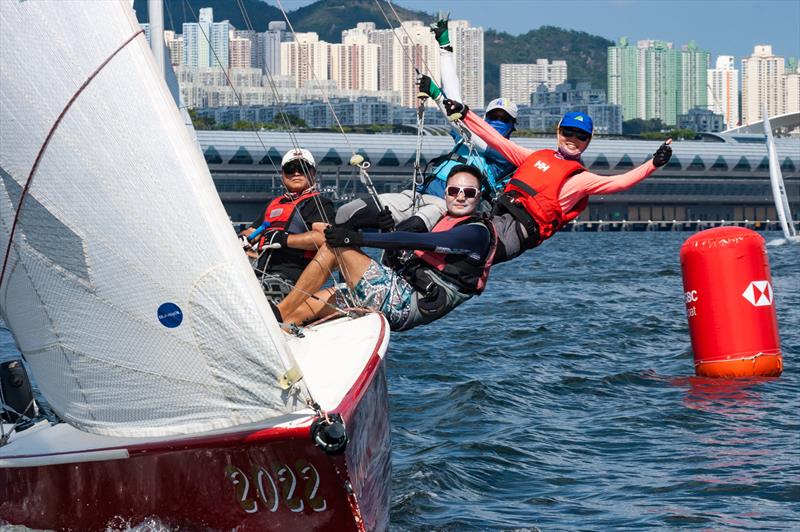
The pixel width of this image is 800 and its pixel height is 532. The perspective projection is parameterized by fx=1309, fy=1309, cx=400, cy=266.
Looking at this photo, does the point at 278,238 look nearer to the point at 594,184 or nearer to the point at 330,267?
the point at 330,267

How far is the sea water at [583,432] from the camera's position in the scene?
6012mm

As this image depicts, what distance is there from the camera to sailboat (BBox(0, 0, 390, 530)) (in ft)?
13.5

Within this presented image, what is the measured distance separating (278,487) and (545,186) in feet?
7.64

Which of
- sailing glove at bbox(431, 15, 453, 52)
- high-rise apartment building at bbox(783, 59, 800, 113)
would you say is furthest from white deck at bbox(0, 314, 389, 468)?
high-rise apartment building at bbox(783, 59, 800, 113)

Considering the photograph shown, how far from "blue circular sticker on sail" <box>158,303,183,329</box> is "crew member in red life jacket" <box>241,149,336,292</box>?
1927mm

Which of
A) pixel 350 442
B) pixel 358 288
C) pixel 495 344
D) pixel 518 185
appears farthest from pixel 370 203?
pixel 495 344

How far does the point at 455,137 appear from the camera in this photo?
7.43 metres

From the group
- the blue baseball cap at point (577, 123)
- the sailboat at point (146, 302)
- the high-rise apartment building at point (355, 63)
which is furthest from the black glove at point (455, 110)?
the high-rise apartment building at point (355, 63)

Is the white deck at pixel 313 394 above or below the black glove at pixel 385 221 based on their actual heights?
below

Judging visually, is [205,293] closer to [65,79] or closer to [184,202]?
[184,202]

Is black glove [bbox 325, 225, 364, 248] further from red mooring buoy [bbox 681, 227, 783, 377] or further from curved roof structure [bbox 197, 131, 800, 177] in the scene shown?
curved roof structure [bbox 197, 131, 800, 177]

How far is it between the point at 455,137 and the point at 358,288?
2134 mm

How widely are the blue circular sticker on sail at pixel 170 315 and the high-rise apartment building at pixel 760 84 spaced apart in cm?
17559

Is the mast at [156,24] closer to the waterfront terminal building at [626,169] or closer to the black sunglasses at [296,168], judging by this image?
the black sunglasses at [296,168]
